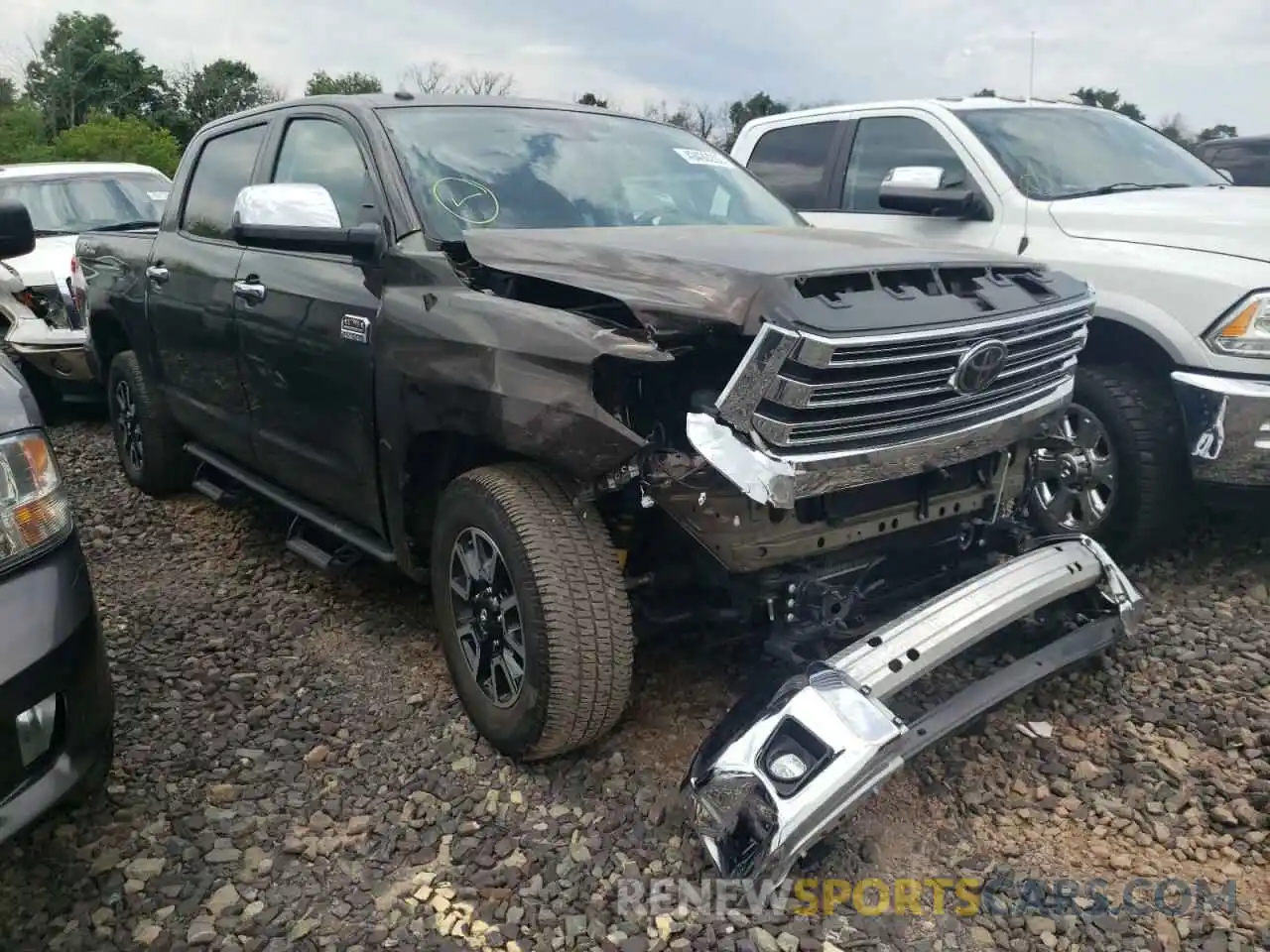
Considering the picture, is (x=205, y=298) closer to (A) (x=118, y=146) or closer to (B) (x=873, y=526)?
(B) (x=873, y=526)

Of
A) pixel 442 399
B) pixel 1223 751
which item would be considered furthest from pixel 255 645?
pixel 1223 751

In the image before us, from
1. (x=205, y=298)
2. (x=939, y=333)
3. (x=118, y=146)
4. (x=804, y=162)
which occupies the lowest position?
(x=205, y=298)

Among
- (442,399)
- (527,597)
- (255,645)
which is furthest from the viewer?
(255,645)

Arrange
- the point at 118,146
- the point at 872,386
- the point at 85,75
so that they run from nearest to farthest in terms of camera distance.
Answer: the point at 872,386, the point at 118,146, the point at 85,75

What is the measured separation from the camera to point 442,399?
2.86 m

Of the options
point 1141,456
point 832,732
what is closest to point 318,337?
point 832,732

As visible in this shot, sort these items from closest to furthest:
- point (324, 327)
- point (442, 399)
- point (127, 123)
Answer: point (442, 399) < point (324, 327) < point (127, 123)

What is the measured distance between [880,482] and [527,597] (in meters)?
0.95

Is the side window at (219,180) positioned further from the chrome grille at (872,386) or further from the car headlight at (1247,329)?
the car headlight at (1247,329)

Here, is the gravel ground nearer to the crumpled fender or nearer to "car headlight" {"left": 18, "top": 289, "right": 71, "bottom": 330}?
the crumpled fender

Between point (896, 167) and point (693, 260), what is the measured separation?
9.77 feet

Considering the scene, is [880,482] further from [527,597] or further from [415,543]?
[415,543]

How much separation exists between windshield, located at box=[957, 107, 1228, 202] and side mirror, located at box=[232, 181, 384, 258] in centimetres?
294

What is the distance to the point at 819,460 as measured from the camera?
2381 mm
